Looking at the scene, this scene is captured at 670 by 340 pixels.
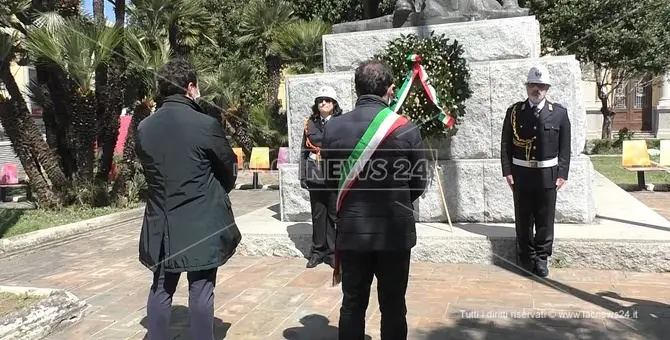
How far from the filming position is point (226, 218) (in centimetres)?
346

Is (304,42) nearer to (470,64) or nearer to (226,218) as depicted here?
(470,64)

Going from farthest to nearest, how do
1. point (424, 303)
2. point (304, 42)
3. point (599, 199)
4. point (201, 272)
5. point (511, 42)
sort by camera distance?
point (304, 42) < point (599, 199) < point (511, 42) < point (424, 303) < point (201, 272)

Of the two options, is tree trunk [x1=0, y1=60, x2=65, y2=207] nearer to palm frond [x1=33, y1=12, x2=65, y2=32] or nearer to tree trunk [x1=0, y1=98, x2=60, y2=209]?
tree trunk [x1=0, y1=98, x2=60, y2=209]

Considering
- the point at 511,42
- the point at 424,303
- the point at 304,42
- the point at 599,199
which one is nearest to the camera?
the point at 424,303

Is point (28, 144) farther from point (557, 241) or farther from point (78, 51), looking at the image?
point (557, 241)

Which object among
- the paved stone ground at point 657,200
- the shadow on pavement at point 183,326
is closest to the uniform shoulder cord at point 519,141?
the shadow on pavement at point 183,326

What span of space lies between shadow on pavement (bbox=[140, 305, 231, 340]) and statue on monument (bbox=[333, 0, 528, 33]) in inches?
173

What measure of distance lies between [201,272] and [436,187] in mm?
3945

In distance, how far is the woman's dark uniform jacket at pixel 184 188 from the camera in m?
3.34

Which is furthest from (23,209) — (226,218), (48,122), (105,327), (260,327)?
(226,218)

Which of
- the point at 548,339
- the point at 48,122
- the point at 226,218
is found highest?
the point at 48,122

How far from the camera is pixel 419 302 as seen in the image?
15.9 ft

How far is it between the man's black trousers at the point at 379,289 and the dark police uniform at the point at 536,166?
259 cm

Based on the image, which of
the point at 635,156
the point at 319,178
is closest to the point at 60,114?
the point at 319,178
